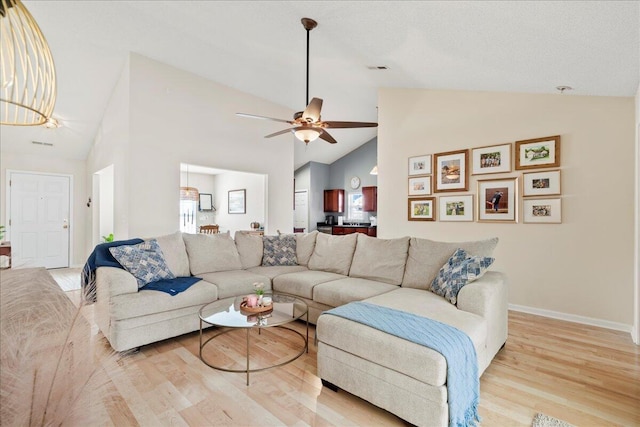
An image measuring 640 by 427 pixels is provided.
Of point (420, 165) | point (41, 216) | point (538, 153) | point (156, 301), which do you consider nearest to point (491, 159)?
point (538, 153)

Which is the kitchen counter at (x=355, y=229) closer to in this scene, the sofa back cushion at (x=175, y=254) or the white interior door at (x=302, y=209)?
the white interior door at (x=302, y=209)

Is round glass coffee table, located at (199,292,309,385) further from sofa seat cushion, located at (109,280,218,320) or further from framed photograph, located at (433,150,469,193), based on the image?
framed photograph, located at (433,150,469,193)

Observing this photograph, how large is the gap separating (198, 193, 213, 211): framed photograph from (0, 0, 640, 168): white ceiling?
3078 millimetres

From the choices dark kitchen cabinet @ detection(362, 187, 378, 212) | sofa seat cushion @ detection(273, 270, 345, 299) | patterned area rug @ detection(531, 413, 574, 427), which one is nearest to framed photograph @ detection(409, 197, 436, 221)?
sofa seat cushion @ detection(273, 270, 345, 299)

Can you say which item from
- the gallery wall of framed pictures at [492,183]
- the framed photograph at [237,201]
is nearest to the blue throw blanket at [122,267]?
the gallery wall of framed pictures at [492,183]

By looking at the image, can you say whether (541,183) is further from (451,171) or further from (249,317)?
(249,317)

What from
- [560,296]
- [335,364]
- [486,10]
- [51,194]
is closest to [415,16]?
[486,10]

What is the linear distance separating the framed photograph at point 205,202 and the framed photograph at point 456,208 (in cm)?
623

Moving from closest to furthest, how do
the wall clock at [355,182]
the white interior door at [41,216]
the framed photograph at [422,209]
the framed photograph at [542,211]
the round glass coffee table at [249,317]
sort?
the round glass coffee table at [249,317], the framed photograph at [542,211], the framed photograph at [422,209], the white interior door at [41,216], the wall clock at [355,182]

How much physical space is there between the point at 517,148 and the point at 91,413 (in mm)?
4527

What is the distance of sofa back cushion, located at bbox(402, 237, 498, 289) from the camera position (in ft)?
9.71

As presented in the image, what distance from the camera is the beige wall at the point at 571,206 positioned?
10.9ft

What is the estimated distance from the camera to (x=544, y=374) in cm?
240

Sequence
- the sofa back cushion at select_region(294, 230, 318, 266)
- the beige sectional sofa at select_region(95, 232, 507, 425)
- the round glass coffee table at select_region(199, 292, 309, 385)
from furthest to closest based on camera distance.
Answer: the sofa back cushion at select_region(294, 230, 318, 266) < the round glass coffee table at select_region(199, 292, 309, 385) < the beige sectional sofa at select_region(95, 232, 507, 425)
